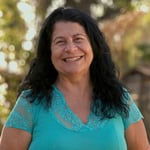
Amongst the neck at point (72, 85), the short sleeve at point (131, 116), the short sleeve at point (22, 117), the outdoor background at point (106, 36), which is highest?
the neck at point (72, 85)

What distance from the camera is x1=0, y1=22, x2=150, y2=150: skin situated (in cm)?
325

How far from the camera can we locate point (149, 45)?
13906mm

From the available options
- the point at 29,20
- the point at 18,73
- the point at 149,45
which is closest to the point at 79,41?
the point at 18,73

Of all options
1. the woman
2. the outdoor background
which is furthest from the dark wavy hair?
the outdoor background

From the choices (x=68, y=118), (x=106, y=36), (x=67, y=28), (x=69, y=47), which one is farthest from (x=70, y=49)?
(x=106, y=36)

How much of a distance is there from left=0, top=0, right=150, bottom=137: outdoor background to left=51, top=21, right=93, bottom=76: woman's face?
4734 millimetres

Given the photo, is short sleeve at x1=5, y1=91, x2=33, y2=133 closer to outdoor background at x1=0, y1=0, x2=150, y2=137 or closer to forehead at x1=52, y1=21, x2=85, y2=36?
forehead at x1=52, y1=21, x2=85, y2=36

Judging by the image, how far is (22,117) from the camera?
322 cm

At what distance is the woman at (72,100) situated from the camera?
320 cm

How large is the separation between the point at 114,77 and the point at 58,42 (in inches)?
17.9

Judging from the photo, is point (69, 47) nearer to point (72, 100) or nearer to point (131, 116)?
point (72, 100)

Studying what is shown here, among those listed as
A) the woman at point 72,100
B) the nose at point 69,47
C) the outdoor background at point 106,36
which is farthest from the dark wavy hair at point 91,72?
the outdoor background at point 106,36

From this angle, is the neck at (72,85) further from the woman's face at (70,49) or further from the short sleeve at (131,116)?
the short sleeve at (131,116)

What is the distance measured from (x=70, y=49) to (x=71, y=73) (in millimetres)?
139
